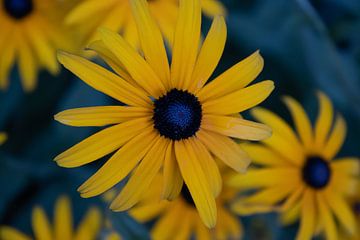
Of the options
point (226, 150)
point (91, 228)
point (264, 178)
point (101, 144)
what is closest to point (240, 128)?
point (226, 150)

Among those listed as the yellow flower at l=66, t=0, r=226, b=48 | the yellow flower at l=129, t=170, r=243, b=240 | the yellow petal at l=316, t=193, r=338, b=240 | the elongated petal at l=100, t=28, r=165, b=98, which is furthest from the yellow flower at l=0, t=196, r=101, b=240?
the elongated petal at l=100, t=28, r=165, b=98

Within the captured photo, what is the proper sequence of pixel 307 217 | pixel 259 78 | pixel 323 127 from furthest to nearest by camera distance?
pixel 259 78
pixel 323 127
pixel 307 217

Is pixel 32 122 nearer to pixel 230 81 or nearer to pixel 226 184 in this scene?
pixel 226 184

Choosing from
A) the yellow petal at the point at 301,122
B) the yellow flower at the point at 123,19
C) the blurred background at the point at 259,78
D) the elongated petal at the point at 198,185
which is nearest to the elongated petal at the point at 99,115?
the elongated petal at the point at 198,185

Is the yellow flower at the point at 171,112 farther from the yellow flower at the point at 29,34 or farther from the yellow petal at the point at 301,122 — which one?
the yellow flower at the point at 29,34

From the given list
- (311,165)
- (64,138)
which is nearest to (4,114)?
(64,138)

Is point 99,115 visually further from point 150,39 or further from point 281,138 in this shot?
point 281,138

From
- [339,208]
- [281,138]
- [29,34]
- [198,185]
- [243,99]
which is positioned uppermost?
[29,34]
